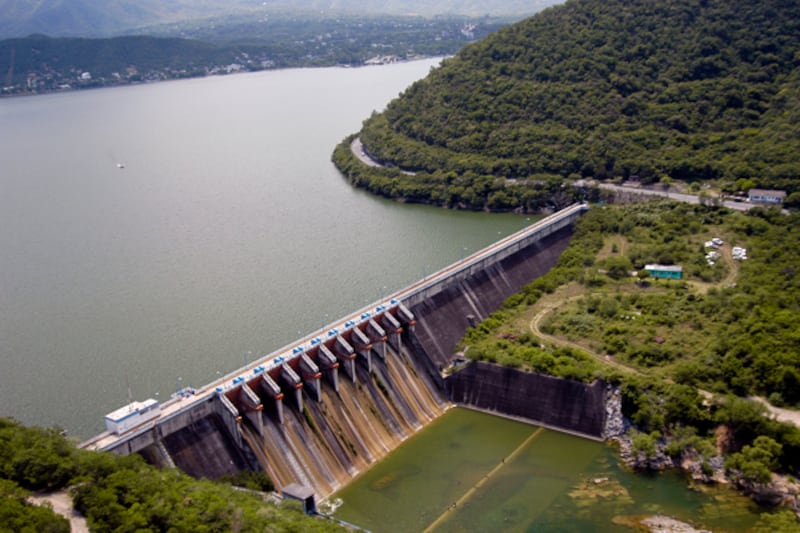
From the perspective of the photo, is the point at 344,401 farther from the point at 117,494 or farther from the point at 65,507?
the point at 65,507

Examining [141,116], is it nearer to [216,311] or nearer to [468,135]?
[468,135]

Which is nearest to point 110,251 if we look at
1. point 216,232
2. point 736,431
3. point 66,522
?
point 216,232

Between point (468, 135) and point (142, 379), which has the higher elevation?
point (468, 135)

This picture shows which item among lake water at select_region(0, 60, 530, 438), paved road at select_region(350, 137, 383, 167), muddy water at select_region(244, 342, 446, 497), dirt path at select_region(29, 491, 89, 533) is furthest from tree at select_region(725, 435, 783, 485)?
paved road at select_region(350, 137, 383, 167)

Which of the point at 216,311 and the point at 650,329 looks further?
the point at 216,311

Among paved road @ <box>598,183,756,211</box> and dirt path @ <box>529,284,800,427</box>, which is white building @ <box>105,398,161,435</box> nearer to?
dirt path @ <box>529,284,800,427</box>
